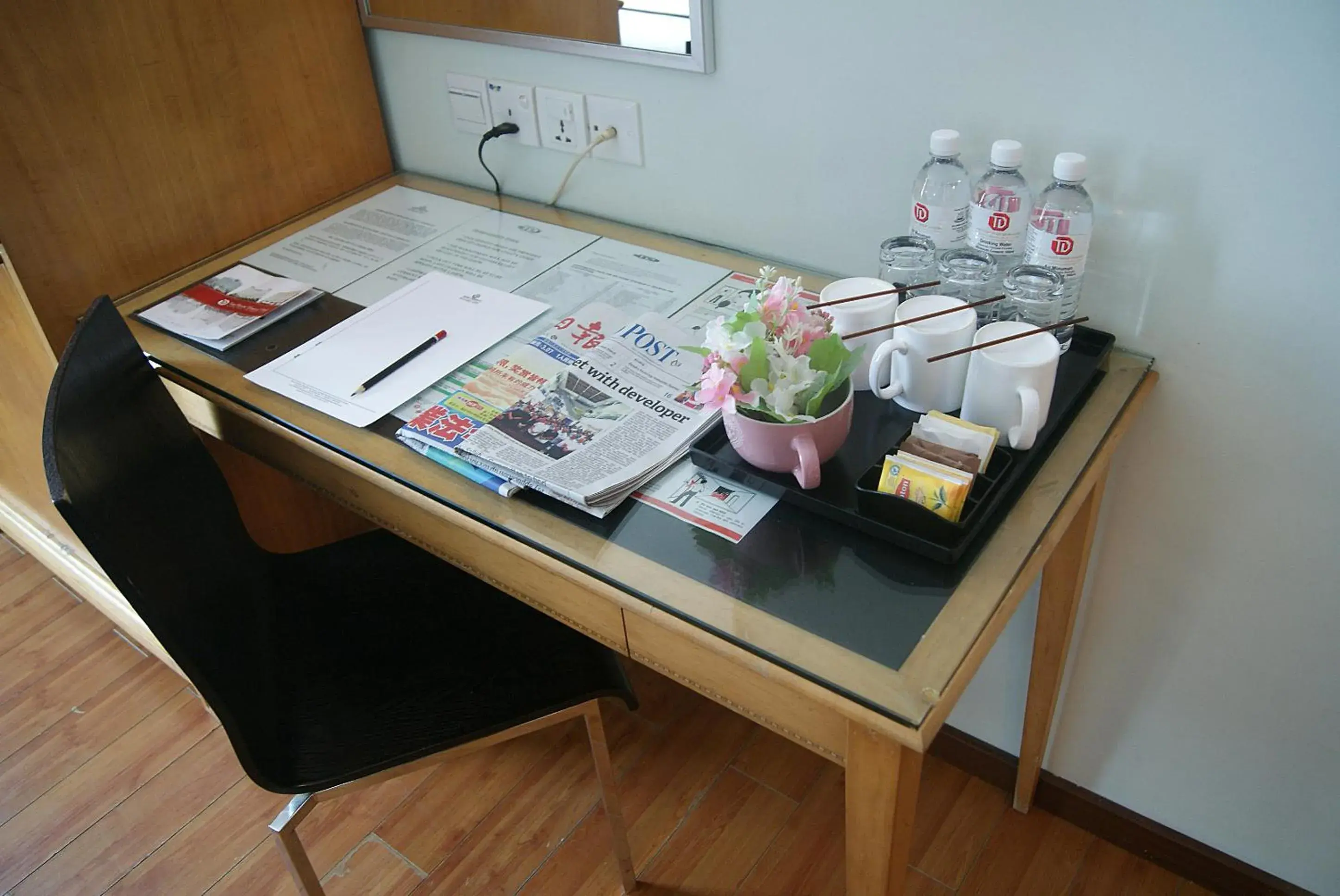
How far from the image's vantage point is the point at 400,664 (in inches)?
48.5

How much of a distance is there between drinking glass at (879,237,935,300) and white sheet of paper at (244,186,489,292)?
74 cm

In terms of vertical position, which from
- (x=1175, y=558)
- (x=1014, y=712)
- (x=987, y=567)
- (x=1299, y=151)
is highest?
(x=1299, y=151)

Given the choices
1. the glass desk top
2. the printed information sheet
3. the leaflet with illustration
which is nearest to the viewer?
the glass desk top

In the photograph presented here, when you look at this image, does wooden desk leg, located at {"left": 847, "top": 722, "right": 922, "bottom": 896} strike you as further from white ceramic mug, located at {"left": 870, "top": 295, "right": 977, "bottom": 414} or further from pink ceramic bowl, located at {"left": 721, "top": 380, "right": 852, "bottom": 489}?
white ceramic mug, located at {"left": 870, "top": 295, "right": 977, "bottom": 414}

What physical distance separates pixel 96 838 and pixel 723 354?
1.40 metres

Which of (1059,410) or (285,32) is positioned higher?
(285,32)

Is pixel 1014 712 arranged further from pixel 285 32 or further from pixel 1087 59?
pixel 285 32

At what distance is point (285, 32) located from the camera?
5.07ft

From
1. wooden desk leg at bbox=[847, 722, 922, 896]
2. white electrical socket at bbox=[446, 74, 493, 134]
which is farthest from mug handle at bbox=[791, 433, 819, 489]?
white electrical socket at bbox=[446, 74, 493, 134]

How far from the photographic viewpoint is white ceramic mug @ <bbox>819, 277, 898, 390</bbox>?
1042 mm

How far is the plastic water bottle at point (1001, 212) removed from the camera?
1061mm

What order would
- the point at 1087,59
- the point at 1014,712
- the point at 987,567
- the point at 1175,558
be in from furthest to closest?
the point at 1014,712 → the point at 1175,558 → the point at 1087,59 → the point at 987,567

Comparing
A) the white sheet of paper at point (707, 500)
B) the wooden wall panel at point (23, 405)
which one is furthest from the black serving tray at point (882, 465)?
the wooden wall panel at point (23, 405)

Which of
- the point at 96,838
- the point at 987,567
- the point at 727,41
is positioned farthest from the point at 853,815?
the point at 96,838
